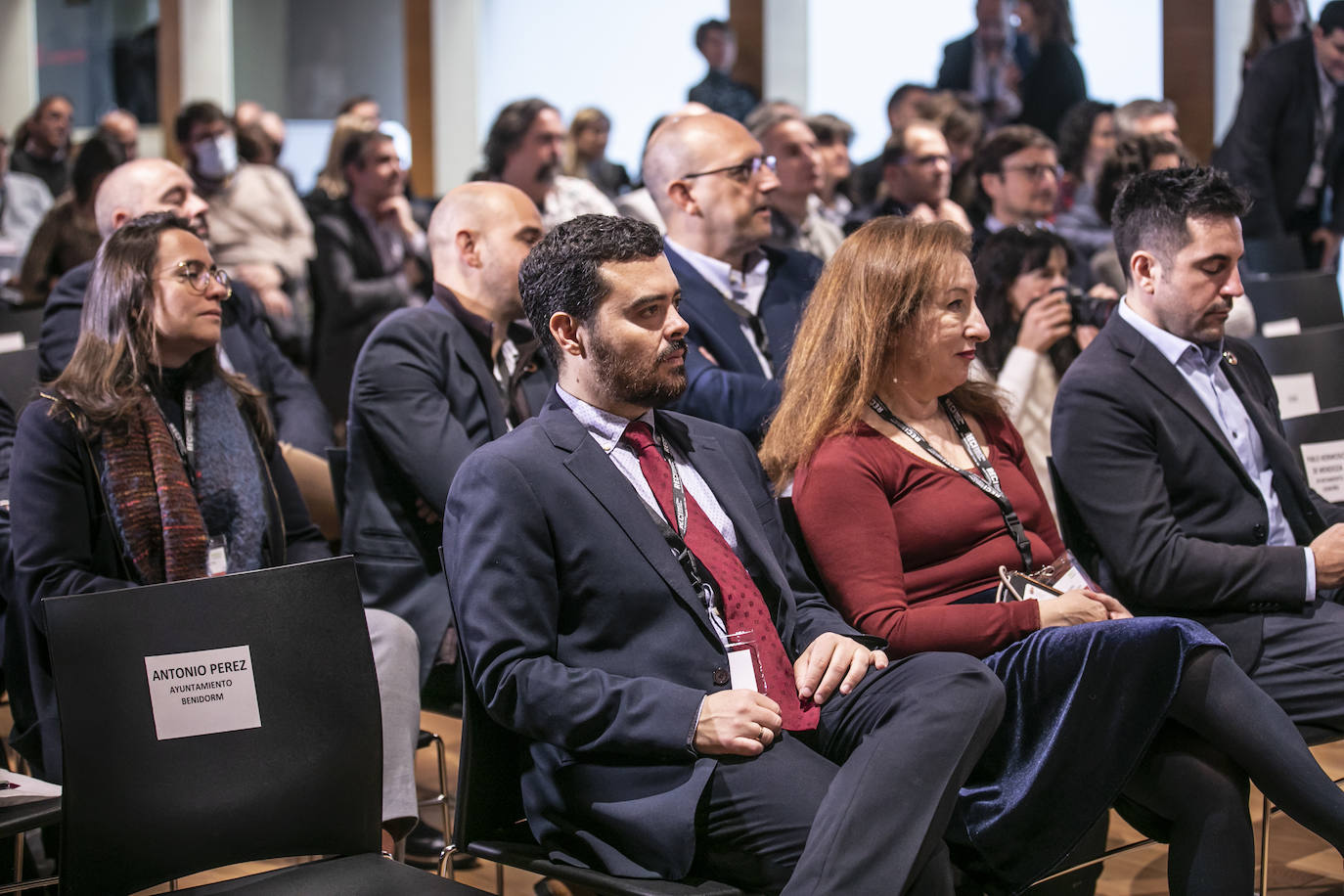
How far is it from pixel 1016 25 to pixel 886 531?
566 cm

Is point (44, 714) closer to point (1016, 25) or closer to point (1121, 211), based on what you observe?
point (1121, 211)

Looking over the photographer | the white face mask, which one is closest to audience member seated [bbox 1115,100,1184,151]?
the photographer

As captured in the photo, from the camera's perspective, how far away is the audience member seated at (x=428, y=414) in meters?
2.89

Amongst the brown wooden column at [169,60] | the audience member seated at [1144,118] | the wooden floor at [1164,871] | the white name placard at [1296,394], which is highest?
the brown wooden column at [169,60]

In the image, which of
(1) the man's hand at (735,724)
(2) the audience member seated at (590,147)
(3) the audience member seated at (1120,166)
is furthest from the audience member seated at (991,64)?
(1) the man's hand at (735,724)

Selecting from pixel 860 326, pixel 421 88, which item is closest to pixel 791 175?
pixel 860 326

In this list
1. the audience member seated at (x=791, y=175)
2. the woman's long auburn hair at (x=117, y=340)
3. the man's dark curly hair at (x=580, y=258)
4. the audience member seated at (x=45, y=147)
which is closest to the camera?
the man's dark curly hair at (x=580, y=258)

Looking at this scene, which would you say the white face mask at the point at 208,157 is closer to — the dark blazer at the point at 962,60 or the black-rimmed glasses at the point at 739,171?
the black-rimmed glasses at the point at 739,171

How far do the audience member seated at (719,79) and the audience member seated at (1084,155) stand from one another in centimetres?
190

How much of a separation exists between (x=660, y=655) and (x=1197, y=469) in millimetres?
1283

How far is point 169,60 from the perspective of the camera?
35.3 feet

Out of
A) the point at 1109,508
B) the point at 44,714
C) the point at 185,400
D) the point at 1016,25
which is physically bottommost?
the point at 44,714

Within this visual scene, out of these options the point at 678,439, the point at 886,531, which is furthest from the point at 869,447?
the point at 678,439

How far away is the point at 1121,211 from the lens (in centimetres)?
297
